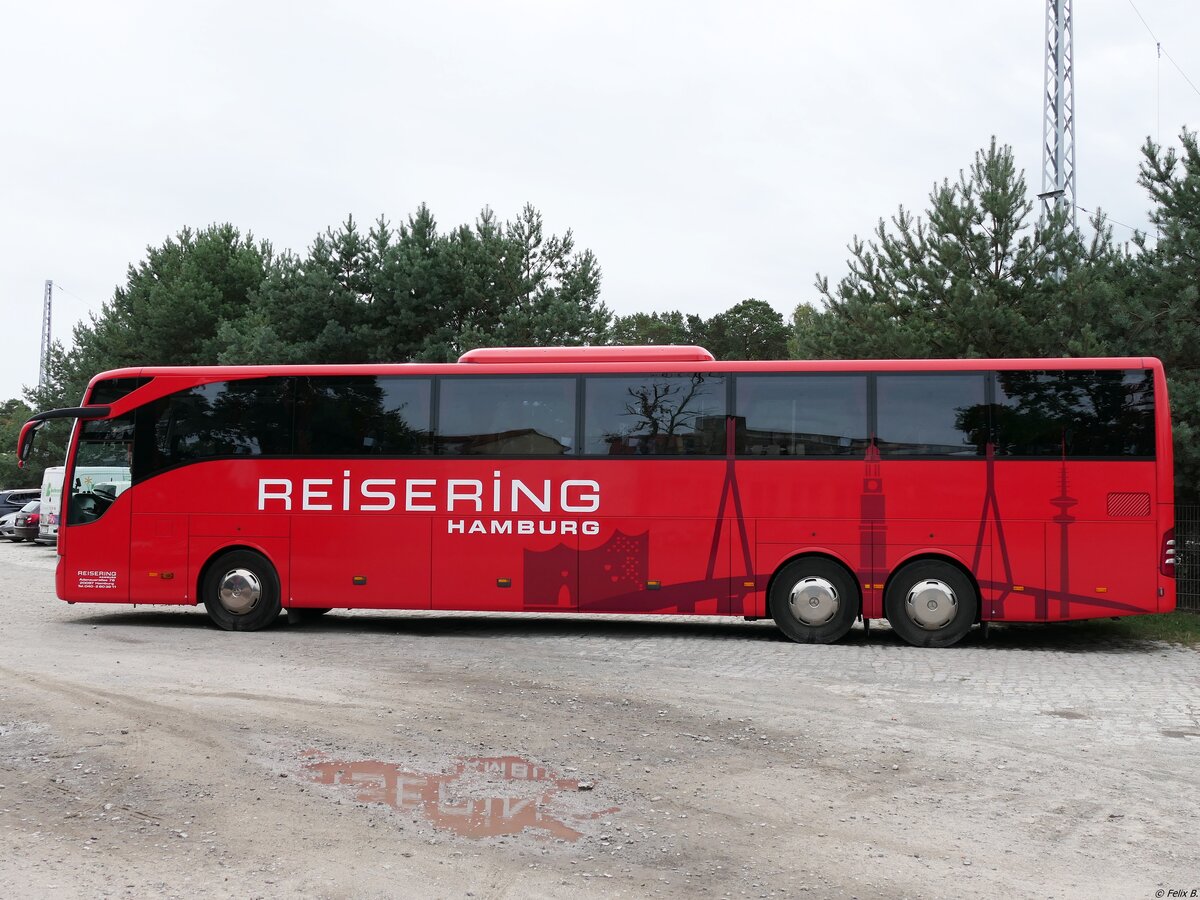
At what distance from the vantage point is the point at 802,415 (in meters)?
14.3

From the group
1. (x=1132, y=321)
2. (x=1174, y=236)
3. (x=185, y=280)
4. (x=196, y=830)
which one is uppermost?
(x=185, y=280)

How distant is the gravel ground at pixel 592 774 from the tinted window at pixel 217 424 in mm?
3262

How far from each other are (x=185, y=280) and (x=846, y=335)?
100 feet

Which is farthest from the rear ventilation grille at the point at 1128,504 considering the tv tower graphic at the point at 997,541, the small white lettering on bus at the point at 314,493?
the small white lettering on bus at the point at 314,493

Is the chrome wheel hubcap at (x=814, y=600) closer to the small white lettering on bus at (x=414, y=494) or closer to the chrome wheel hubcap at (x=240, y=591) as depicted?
the small white lettering on bus at (x=414, y=494)

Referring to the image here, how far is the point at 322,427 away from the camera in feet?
49.9

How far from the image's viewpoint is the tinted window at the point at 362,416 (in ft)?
49.2

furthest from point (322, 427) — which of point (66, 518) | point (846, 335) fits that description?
point (846, 335)

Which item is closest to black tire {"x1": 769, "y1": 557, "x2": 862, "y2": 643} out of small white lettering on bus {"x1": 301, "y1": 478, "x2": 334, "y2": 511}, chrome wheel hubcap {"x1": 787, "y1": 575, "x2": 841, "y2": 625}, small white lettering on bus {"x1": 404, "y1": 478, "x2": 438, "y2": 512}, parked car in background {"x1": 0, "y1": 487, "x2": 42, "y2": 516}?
chrome wheel hubcap {"x1": 787, "y1": 575, "x2": 841, "y2": 625}

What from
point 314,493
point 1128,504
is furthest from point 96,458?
point 1128,504

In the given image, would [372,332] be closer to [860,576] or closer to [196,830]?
[860,576]

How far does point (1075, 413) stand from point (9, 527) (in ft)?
125

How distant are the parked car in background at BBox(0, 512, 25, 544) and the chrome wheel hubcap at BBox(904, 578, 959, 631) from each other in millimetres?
34950

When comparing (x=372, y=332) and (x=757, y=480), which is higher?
(x=372, y=332)
